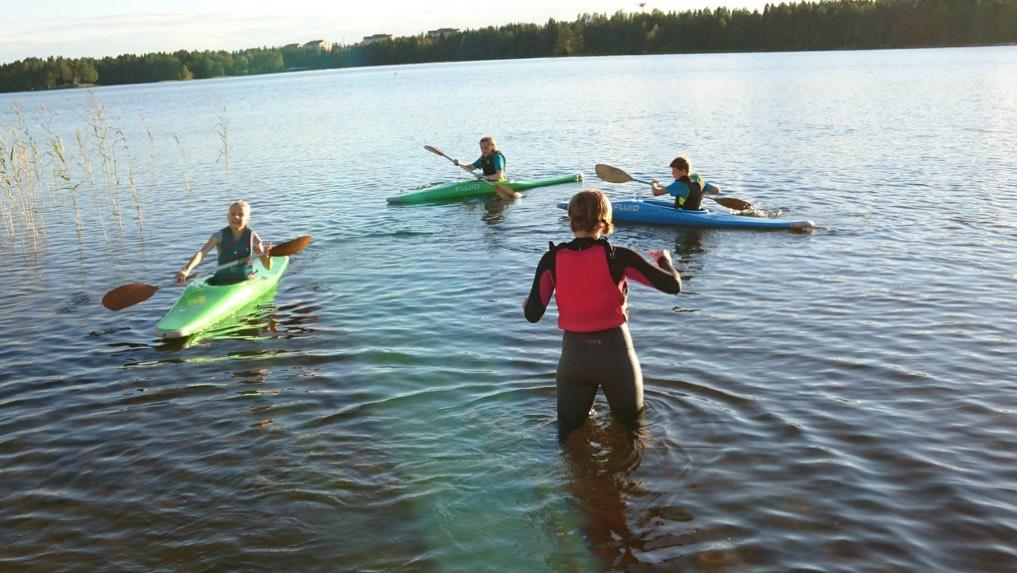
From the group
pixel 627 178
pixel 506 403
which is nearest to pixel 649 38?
pixel 627 178

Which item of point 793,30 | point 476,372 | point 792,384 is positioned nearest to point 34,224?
point 476,372

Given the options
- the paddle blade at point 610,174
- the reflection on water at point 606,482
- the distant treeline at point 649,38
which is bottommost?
the reflection on water at point 606,482

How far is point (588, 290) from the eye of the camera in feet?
16.3

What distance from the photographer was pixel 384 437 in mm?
A: 6168

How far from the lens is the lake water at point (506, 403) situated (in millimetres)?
4797

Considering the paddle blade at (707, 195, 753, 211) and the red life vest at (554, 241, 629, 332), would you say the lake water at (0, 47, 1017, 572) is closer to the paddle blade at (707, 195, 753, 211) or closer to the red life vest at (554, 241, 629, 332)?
the paddle blade at (707, 195, 753, 211)

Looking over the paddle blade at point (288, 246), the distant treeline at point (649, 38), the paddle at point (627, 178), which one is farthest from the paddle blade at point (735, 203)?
the distant treeline at point (649, 38)

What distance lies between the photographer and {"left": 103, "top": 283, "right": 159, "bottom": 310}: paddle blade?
8906 mm

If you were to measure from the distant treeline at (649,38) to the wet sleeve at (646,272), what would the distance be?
89.4m

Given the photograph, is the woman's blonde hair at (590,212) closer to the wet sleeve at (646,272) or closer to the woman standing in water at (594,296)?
the woman standing in water at (594,296)

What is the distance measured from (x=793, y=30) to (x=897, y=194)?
8564cm

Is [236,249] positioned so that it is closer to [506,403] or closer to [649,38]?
[506,403]

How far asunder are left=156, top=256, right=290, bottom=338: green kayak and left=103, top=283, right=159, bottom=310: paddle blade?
0.37 meters

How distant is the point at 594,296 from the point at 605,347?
1.06ft
